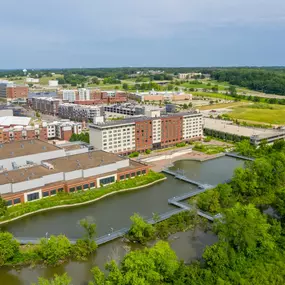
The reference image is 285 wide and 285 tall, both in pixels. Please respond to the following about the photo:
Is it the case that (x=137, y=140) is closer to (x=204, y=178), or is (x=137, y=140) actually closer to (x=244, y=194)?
(x=204, y=178)

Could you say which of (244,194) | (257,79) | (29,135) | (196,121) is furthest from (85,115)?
(257,79)

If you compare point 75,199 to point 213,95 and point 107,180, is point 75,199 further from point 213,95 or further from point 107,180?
point 213,95

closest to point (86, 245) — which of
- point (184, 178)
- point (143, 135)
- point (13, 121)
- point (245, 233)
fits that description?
point (245, 233)

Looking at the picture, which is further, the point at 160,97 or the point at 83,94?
the point at 160,97

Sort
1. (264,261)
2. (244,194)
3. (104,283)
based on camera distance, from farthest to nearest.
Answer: (244,194) < (264,261) < (104,283)

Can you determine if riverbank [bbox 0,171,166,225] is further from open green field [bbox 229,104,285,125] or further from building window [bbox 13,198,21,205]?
open green field [bbox 229,104,285,125]

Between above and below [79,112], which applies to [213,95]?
above
